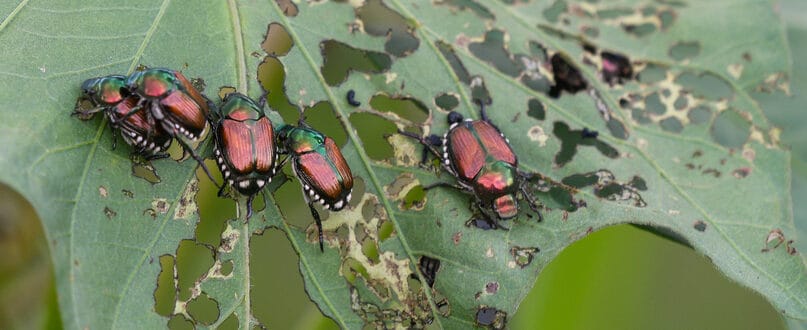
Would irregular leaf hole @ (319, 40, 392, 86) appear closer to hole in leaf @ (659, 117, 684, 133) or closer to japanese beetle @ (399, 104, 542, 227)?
japanese beetle @ (399, 104, 542, 227)

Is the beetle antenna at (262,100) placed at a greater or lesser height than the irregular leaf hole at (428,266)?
greater

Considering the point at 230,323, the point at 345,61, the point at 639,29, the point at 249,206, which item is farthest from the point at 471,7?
the point at 230,323

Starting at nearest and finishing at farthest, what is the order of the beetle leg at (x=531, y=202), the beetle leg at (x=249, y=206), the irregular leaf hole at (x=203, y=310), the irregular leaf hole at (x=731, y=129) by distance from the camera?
the irregular leaf hole at (x=203, y=310) < the beetle leg at (x=249, y=206) < the beetle leg at (x=531, y=202) < the irregular leaf hole at (x=731, y=129)

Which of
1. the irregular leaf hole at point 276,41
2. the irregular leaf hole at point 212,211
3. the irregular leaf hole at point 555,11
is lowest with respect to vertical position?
the irregular leaf hole at point 212,211

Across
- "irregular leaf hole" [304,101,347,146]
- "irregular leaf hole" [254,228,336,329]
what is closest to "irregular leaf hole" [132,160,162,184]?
"irregular leaf hole" [254,228,336,329]

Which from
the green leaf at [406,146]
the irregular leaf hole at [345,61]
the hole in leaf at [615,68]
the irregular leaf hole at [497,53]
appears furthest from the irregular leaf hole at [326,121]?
→ the hole in leaf at [615,68]

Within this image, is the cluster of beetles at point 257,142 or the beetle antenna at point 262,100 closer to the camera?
the cluster of beetles at point 257,142

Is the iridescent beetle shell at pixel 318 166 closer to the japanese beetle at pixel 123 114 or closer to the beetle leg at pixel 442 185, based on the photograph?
the beetle leg at pixel 442 185
